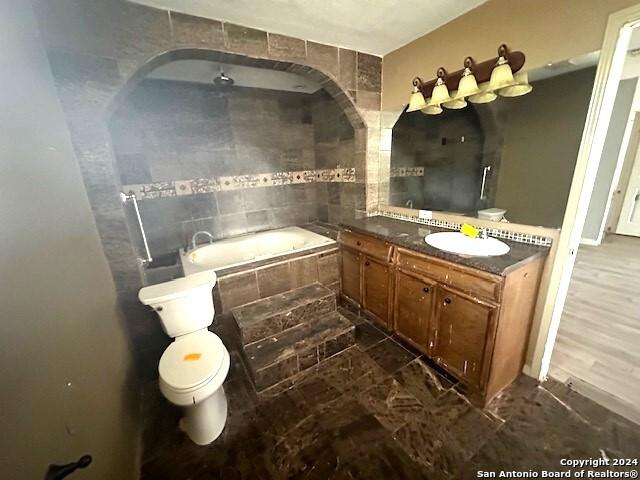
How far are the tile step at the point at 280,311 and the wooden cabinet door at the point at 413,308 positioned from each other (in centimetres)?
58

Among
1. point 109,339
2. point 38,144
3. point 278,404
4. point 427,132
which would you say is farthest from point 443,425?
point 427,132

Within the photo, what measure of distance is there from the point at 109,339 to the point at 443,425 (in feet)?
6.24

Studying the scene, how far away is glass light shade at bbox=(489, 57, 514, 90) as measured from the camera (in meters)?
1.53

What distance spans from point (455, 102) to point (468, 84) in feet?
0.79

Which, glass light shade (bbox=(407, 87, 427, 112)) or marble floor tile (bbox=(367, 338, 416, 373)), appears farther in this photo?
glass light shade (bbox=(407, 87, 427, 112))

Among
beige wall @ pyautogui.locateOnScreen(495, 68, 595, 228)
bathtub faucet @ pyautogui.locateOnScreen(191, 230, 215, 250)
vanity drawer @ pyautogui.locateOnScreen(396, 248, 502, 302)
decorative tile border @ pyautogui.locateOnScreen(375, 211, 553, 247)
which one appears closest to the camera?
vanity drawer @ pyautogui.locateOnScreen(396, 248, 502, 302)

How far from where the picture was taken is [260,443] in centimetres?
138

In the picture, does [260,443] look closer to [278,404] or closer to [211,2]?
[278,404]

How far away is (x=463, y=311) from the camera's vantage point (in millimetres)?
1506

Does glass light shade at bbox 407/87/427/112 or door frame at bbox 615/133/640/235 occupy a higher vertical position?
glass light shade at bbox 407/87/427/112

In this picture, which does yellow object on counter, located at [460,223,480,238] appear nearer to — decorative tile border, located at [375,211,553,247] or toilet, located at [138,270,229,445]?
decorative tile border, located at [375,211,553,247]

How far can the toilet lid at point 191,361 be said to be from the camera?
128 centimetres

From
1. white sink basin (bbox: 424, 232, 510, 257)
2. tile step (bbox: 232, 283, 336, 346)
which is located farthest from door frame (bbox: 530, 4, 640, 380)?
tile step (bbox: 232, 283, 336, 346)

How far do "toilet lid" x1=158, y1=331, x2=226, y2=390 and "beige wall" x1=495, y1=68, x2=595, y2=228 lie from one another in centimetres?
212
